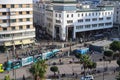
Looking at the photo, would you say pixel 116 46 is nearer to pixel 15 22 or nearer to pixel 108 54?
pixel 108 54

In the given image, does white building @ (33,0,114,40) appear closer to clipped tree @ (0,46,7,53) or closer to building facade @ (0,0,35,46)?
building facade @ (0,0,35,46)

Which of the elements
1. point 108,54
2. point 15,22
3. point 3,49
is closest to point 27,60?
point 3,49

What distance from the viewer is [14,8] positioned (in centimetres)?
6169

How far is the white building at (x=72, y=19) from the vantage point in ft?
249

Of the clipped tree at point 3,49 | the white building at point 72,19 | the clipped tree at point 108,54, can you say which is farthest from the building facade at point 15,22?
the clipped tree at point 108,54

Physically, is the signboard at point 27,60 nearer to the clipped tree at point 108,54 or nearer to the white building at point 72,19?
the clipped tree at point 108,54

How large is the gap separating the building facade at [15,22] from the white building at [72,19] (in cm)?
1302

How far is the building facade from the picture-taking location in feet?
199

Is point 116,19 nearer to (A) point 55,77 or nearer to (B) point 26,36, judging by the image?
(B) point 26,36

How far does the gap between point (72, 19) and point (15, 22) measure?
1989 cm

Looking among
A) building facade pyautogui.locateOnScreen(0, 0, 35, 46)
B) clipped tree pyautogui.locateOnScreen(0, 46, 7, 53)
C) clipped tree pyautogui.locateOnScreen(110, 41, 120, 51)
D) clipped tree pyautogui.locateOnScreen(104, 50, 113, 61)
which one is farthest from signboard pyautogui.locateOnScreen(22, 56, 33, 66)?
clipped tree pyautogui.locateOnScreen(110, 41, 120, 51)

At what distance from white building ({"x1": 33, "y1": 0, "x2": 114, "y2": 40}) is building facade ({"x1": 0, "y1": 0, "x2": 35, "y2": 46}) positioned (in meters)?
13.0

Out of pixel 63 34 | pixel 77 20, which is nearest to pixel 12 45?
pixel 63 34

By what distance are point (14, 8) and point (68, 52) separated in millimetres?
15131
